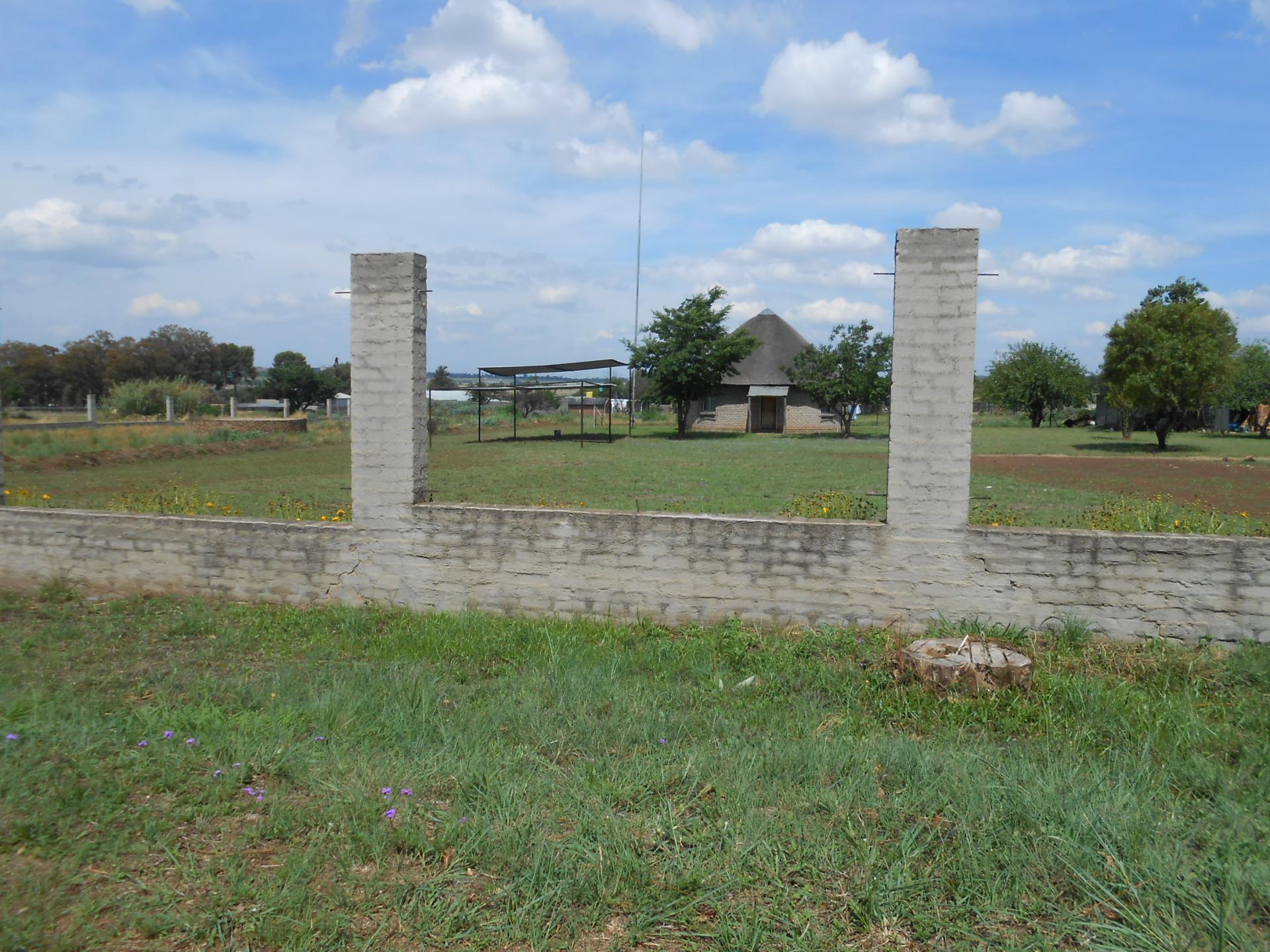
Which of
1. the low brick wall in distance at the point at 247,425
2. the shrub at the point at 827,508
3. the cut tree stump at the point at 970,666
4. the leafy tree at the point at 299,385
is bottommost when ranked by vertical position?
the cut tree stump at the point at 970,666

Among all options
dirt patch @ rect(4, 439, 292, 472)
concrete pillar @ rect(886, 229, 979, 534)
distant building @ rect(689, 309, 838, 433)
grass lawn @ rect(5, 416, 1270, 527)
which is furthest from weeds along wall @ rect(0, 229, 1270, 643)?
distant building @ rect(689, 309, 838, 433)

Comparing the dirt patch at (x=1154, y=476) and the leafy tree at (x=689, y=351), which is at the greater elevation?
the leafy tree at (x=689, y=351)

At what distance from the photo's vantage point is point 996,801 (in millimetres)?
3889

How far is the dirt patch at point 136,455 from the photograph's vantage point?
2208 cm

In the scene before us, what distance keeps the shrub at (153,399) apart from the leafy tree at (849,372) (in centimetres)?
2875

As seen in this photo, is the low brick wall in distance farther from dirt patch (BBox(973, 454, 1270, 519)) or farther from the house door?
dirt patch (BBox(973, 454, 1270, 519))

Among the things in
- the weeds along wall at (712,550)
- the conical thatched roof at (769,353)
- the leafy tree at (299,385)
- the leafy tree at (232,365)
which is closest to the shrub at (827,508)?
the weeds along wall at (712,550)

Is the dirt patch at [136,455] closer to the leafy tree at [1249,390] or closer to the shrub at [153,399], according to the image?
the shrub at [153,399]

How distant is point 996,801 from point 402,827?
260cm

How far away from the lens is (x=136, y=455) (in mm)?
25703

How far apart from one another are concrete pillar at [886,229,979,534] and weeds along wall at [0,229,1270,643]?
13 mm

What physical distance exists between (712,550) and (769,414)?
40969 millimetres

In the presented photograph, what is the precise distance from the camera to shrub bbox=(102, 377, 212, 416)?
136 ft

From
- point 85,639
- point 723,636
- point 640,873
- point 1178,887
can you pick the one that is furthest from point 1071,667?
point 85,639
